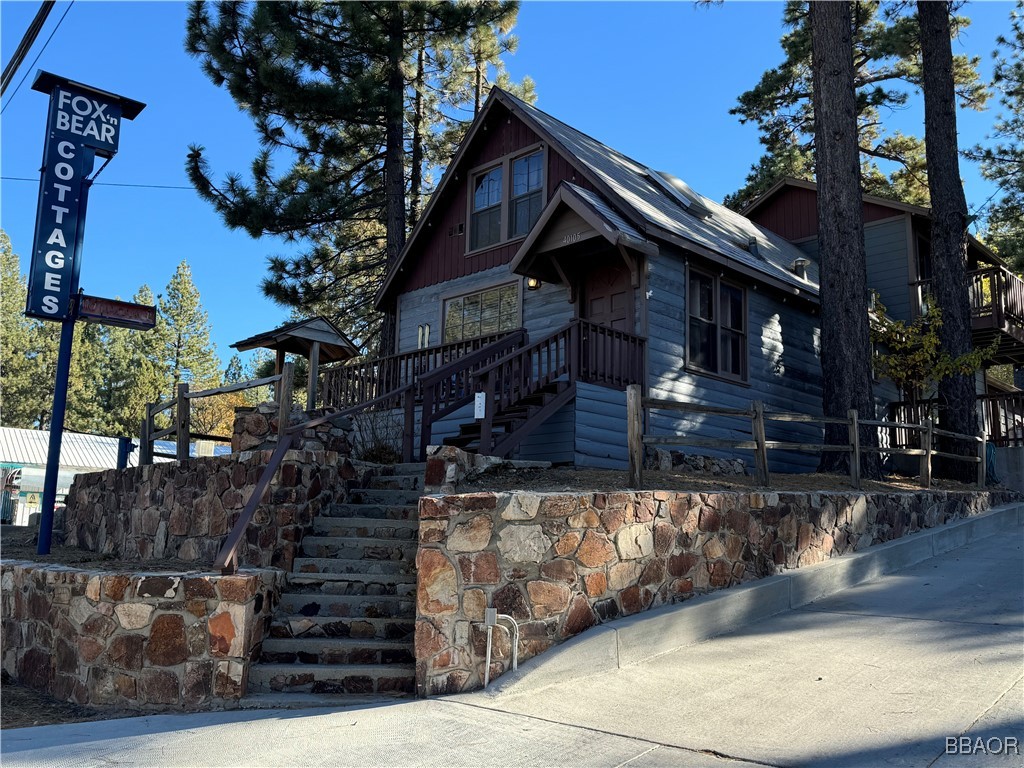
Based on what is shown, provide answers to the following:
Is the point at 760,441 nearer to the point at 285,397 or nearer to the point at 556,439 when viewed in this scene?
the point at 556,439

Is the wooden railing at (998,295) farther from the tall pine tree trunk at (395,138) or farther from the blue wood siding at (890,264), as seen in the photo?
the tall pine tree trunk at (395,138)

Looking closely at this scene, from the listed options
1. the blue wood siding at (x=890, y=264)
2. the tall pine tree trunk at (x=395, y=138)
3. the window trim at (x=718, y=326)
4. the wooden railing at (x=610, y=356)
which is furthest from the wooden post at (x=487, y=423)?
the blue wood siding at (x=890, y=264)

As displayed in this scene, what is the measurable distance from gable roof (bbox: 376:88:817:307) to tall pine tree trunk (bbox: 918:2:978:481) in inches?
102

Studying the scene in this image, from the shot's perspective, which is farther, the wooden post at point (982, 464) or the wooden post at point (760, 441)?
the wooden post at point (982, 464)

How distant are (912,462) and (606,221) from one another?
864 cm

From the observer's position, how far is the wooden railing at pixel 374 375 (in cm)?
1502

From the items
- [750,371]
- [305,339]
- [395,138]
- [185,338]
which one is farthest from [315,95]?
[185,338]

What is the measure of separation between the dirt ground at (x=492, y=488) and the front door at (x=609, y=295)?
365 centimetres

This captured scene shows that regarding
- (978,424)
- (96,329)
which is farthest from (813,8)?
(96,329)

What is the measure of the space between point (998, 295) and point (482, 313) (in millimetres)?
12205

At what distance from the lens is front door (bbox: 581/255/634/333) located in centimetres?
1359

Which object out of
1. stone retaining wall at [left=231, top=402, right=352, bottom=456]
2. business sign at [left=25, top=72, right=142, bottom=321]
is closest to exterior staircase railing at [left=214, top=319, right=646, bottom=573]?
stone retaining wall at [left=231, top=402, right=352, bottom=456]

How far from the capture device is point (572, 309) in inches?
569

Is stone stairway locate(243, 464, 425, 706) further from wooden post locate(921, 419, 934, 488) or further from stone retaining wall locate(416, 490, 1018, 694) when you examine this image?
wooden post locate(921, 419, 934, 488)
